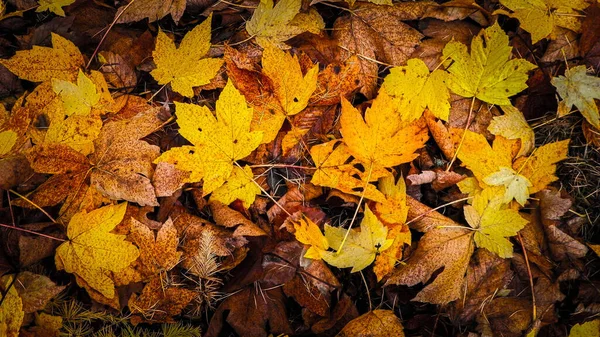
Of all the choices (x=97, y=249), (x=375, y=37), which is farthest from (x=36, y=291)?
(x=375, y=37)

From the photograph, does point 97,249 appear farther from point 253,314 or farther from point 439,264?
point 439,264

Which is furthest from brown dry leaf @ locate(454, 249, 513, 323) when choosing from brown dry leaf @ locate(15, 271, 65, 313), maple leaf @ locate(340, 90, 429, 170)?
brown dry leaf @ locate(15, 271, 65, 313)

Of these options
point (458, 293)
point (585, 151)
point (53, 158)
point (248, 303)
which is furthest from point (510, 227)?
point (53, 158)

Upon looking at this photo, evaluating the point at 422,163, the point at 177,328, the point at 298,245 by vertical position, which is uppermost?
the point at 422,163

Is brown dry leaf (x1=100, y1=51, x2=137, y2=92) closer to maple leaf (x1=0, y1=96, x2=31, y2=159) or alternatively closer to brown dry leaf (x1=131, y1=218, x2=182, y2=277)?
maple leaf (x1=0, y1=96, x2=31, y2=159)

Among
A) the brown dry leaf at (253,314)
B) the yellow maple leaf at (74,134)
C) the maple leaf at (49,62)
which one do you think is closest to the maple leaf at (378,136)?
the brown dry leaf at (253,314)

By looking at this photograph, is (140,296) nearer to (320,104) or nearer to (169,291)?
(169,291)
